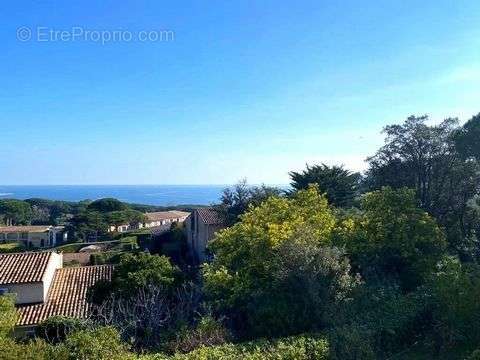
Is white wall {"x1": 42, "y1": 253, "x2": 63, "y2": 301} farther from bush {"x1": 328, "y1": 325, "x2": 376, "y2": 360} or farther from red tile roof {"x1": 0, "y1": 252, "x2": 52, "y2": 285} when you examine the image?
bush {"x1": 328, "y1": 325, "x2": 376, "y2": 360}

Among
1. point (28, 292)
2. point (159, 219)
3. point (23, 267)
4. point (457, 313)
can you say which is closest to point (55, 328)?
point (28, 292)

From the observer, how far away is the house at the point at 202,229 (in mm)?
34500

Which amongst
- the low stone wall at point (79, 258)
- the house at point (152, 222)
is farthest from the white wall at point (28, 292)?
the house at point (152, 222)

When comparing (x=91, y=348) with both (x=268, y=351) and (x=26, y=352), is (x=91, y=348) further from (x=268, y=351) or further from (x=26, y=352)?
(x=268, y=351)

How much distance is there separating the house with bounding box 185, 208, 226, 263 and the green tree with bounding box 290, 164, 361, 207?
701cm

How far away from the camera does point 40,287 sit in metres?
21.7

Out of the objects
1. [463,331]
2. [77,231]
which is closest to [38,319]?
[463,331]

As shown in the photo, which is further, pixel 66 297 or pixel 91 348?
pixel 66 297

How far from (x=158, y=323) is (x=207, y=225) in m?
19.8

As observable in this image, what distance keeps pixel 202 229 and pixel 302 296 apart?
22.8 m

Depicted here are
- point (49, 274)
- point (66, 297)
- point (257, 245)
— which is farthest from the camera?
point (49, 274)

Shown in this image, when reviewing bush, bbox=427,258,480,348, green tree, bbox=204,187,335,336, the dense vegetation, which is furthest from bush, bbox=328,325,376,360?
green tree, bbox=204,187,335,336

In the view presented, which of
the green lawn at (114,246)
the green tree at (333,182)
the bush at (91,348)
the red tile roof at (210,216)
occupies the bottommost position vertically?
the green lawn at (114,246)

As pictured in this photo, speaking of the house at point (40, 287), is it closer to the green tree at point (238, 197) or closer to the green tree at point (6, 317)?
the green tree at point (6, 317)
